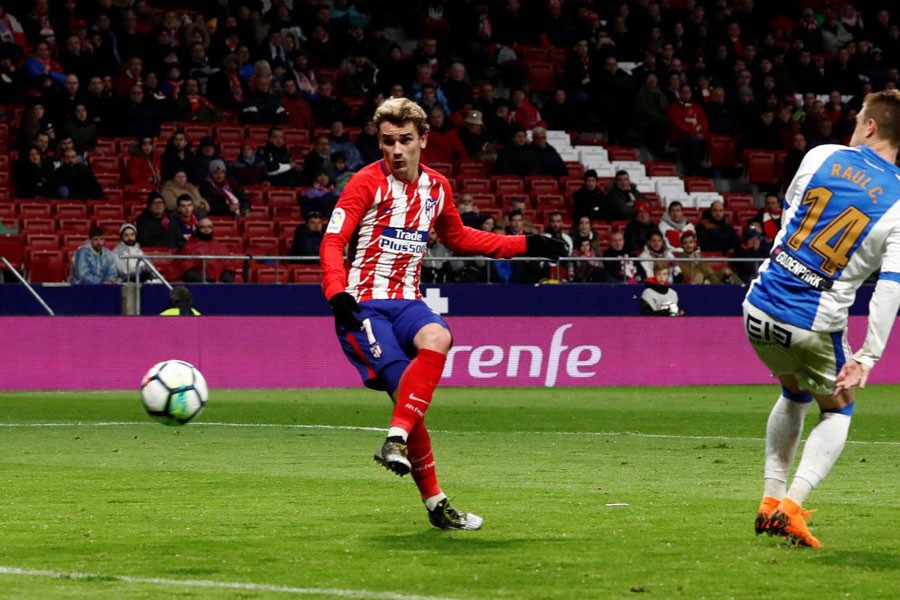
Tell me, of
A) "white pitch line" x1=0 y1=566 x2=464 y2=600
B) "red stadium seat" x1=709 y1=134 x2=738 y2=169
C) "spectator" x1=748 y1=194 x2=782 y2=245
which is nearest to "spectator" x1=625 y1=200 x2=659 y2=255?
"spectator" x1=748 y1=194 x2=782 y2=245

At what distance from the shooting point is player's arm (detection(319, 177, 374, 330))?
7.50 m

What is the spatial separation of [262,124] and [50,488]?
16187mm

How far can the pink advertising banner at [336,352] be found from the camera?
19.3 m

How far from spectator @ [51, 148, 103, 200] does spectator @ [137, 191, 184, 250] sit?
4.97 feet

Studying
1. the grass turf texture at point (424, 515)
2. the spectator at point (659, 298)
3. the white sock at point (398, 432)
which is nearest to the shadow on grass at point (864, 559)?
the grass turf texture at point (424, 515)

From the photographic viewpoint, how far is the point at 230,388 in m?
20.0

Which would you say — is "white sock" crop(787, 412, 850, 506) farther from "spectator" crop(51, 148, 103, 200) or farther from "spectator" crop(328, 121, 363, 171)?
"spectator" crop(328, 121, 363, 171)

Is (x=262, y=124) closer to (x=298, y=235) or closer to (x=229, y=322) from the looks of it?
(x=298, y=235)

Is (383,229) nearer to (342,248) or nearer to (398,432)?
(342,248)

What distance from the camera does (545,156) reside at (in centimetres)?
2648

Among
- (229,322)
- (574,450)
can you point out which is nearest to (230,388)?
(229,322)

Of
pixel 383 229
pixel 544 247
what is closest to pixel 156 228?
pixel 544 247

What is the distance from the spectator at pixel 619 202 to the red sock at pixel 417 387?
17.9 m

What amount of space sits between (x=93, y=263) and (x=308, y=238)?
3.01m
